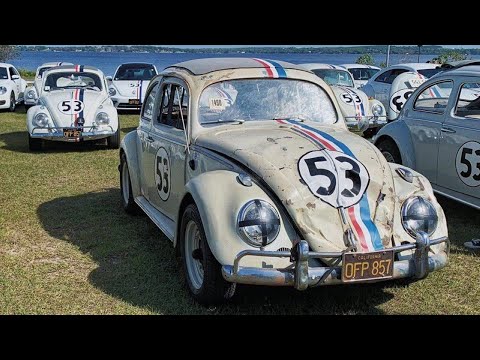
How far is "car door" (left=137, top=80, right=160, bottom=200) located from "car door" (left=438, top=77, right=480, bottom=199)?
10.5 ft

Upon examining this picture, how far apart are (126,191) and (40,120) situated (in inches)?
182

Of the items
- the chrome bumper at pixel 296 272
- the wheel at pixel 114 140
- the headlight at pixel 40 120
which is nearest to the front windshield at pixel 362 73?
the wheel at pixel 114 140

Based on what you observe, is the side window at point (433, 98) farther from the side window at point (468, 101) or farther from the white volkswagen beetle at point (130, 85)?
the white volkswagen beetle at point (130, 85)

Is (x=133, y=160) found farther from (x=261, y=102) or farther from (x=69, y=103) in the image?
(x=69, y=103)

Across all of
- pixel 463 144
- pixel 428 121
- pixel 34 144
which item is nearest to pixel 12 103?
pixel 34 144

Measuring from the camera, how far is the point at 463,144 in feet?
19.9

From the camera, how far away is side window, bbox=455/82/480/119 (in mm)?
6417

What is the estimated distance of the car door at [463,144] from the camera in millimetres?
5926

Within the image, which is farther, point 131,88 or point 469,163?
point 131,88

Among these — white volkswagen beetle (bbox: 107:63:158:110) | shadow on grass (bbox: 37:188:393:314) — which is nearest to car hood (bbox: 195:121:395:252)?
shadow on grass (bbox: 37:188:393:314)

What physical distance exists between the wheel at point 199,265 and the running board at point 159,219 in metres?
0.43

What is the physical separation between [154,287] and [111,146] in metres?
7.01

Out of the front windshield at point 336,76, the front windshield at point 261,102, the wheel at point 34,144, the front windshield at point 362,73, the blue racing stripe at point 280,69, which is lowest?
the wheel at point 34,144
